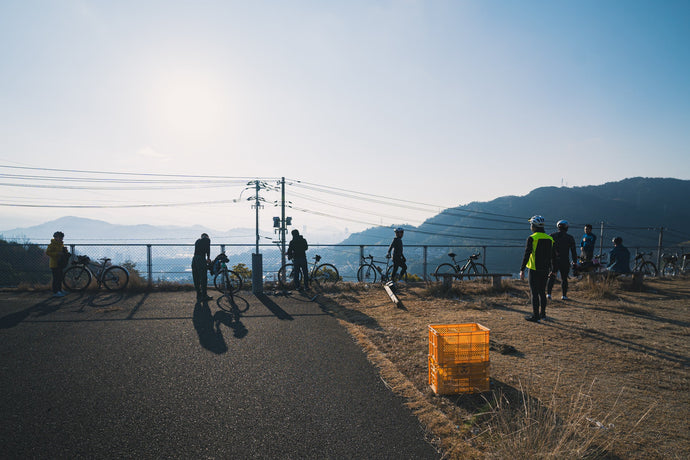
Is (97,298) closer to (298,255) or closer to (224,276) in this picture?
(224,276)

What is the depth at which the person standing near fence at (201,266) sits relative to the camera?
30.7ft

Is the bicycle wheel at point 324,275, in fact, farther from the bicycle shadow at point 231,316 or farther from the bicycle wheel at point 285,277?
the bicycle shadow at point 231,316

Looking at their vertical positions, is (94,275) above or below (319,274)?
above

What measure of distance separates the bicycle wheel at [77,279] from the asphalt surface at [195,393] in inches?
136

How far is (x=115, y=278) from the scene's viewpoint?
10.5 metres

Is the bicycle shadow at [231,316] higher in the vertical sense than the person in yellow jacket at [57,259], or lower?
lower

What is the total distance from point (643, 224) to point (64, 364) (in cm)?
24294

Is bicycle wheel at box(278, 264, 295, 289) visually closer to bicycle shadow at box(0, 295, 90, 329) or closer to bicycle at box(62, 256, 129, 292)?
bicycle at box(62, 256, 129, 292)

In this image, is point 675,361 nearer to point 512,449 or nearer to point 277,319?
point 512,449

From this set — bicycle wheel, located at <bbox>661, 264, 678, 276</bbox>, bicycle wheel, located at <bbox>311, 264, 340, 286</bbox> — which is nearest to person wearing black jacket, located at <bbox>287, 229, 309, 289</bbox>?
bicycle wheel, located at <bbox>311, 264, 340, 286</bbox>

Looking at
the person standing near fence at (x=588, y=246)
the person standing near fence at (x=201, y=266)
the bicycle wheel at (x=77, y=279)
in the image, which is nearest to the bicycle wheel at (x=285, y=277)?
the person standing near fence at (x=201, y=266)

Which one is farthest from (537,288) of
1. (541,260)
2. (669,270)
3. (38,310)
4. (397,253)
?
(669,270)

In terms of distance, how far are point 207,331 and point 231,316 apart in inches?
45.6

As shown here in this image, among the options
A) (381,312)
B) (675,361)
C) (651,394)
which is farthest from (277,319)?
(675,361)
